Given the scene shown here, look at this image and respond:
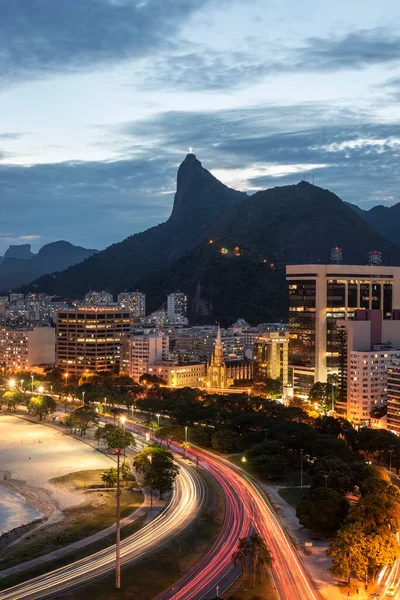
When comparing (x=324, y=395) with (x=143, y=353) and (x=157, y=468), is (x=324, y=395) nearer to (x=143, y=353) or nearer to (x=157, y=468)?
(x=157, y=468)

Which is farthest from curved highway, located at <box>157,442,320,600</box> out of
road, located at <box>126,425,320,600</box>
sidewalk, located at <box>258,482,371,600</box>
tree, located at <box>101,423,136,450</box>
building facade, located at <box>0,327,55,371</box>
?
building facade, located at <box>0,327,55,371</box>

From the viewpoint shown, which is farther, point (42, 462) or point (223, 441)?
point (223, 441)

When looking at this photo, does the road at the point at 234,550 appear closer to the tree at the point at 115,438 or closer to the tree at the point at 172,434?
the tree at the point at 115,438

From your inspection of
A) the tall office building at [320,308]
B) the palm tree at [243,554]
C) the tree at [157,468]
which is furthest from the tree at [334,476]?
the tall office building at [320,308]

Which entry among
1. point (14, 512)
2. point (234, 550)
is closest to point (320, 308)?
point (14, 512)

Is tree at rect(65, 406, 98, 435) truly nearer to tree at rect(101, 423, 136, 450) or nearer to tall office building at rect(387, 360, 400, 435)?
tree at rect(101, 423, 136, 450)
